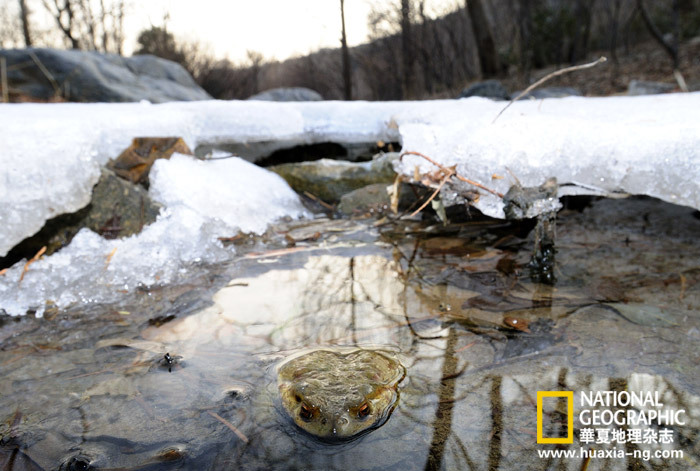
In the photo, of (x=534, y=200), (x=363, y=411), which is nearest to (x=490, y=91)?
(x=534, y=200)

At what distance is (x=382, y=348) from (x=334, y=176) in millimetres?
1704

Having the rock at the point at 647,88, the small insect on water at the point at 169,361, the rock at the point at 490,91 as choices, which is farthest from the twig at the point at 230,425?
the rock at the point at 647,88

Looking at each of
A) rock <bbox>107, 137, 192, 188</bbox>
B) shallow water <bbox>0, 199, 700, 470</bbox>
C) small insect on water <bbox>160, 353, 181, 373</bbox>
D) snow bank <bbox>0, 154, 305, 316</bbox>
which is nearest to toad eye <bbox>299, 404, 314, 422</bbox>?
shallow water <bbox>0, 199, 700, 470</bbox>

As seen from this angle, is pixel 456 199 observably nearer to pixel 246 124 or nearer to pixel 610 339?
pixel 610 339

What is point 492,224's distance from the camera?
2.08 metres

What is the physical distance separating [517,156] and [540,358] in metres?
0.83

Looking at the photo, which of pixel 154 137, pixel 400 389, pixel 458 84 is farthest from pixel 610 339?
pixel 458 84

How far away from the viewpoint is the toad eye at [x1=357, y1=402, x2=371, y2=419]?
2.87ft

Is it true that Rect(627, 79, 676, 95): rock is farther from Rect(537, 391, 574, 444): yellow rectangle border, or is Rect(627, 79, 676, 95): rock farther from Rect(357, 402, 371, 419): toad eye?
Rect(357, 402, 371, 419): toad eye

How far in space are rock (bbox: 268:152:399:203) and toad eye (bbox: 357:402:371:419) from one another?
6.15 feet

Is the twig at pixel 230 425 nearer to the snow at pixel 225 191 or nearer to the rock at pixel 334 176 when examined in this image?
the snow at pixel 225 191

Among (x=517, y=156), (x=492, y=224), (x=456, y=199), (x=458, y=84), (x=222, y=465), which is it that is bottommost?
(x=222, y=465)

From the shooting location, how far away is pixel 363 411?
882 mm

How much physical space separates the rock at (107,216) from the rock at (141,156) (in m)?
0.10
